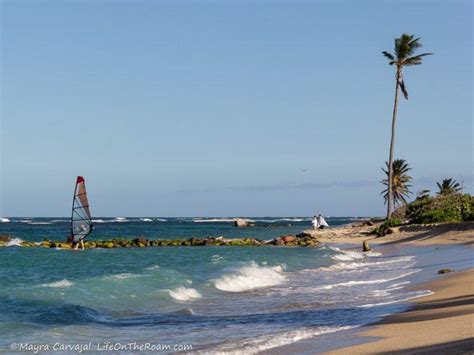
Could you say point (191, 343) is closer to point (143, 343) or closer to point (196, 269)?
point (143, 343)

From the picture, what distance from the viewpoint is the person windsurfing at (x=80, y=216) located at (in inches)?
1609

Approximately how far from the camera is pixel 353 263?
32656 millimetres

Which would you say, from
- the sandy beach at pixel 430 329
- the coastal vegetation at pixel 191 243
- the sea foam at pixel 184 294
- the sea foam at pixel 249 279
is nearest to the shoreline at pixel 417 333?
the sandy beach at pixel 430 329

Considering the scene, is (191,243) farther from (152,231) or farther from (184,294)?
(152,231)

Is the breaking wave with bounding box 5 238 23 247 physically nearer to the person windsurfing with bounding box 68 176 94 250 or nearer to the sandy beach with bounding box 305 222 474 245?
the person windsurfing with bounding box 68 176 94 250

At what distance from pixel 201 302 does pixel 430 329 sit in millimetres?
8871

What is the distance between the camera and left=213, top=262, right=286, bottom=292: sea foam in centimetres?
2352

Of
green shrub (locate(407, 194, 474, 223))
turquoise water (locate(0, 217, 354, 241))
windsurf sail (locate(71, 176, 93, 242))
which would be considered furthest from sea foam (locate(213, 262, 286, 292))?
turquoise water (locate(0, 217, 354, 241))

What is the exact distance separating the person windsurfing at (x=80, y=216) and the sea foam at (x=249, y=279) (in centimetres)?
1512

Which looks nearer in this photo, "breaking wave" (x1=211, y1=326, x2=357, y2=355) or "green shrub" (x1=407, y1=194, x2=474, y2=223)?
"breaking wave" (x1=211, y1=326, x2=357, y2=355)

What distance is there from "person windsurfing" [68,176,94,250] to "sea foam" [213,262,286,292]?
15.1 metres

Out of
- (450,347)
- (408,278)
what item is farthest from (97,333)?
(408,278)

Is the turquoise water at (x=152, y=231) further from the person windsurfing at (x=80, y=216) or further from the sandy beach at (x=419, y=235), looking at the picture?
the person windsurfing at (x=80, y=216)

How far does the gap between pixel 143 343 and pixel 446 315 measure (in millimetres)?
5489
